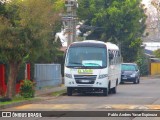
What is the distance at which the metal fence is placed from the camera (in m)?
39.2

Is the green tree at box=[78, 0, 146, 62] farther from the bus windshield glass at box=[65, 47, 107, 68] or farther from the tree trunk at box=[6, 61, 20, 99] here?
the tree trunk at box=[6, 61, 20, 99]

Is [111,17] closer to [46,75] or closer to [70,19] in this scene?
[70,19]

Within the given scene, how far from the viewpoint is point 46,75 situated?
4159 cm

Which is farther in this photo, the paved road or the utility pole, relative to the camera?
the utility pole

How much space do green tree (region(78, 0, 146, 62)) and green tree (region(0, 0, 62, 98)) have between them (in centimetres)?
3563

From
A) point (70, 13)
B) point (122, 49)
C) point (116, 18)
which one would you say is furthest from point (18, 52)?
point (122, 49)

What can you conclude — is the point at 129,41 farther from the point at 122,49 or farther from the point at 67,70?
the point at 67,70

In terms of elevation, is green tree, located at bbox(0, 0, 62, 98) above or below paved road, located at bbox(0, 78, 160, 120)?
above

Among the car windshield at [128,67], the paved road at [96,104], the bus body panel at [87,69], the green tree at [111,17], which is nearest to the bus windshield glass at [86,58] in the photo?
the bus body panel at [87,69]

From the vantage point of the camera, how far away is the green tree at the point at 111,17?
211ft

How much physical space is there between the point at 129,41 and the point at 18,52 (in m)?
40.9

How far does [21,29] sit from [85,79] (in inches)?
309

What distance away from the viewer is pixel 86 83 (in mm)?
34625

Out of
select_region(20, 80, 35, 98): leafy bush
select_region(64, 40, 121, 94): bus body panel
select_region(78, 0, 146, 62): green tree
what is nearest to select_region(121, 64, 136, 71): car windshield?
select_region(78, 0, 146, 62): green tree
